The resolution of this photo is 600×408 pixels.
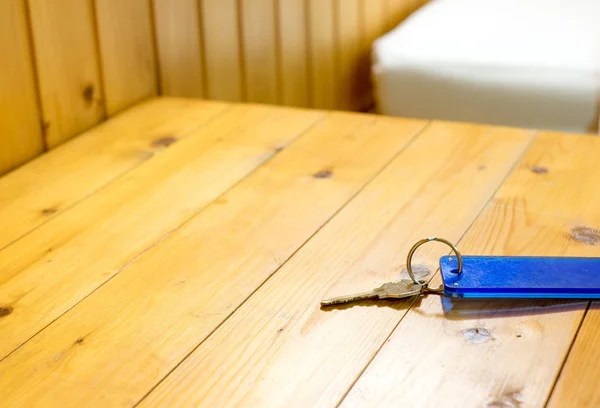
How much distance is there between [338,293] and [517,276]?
7.8 inches

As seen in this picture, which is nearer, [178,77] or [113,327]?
[113,327]

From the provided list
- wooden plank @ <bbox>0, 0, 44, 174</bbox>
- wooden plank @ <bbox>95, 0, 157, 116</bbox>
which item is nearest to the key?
wooden plank @ <bbox>0, 0, 44, 174</bbox>

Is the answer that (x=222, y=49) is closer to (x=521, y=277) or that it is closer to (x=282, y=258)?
(x=282, y=258)

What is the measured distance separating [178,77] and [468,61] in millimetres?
697

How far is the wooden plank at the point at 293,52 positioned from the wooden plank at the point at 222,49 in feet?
0.55

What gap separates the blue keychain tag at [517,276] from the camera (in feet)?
3.02

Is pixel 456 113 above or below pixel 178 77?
below

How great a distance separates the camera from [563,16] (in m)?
2.22

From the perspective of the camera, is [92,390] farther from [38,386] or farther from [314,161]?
[314,161]

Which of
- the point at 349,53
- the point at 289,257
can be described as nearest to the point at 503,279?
the point at 289,257

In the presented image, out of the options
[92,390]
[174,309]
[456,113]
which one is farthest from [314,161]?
[456,113]

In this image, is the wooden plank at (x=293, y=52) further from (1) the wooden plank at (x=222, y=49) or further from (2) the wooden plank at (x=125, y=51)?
(2) the wooden plank at (x=125, y=51)

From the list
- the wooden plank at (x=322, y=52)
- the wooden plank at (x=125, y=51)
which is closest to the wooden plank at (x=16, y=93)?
the wooden plank at (x=125, y=51)

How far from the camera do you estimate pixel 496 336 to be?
34.2 inches
